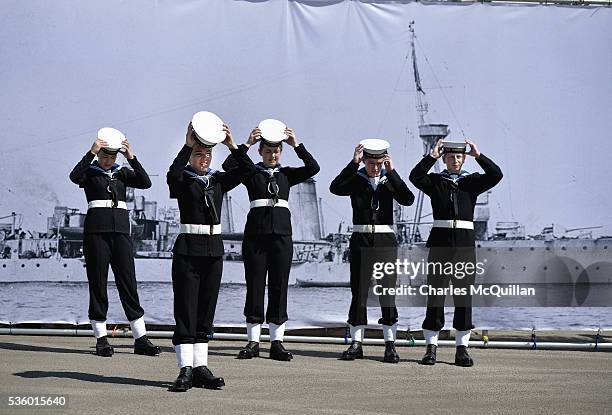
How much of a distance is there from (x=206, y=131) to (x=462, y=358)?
2705mm

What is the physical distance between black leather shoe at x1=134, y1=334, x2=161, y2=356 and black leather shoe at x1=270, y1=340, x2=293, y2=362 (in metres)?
0.89

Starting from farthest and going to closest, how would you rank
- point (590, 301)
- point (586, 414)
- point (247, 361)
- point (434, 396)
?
1. point (590, 301)
2. point (247, 361)
3. point (434, 396)
4. point (586, 414)

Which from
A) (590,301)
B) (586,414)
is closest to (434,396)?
(586,414)

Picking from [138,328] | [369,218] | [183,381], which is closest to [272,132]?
[369,218]

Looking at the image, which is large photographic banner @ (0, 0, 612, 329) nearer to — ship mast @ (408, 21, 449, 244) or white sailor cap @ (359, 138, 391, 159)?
ship mast @ (408, 21, 449, 244)

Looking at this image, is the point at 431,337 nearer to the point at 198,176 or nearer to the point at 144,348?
the point at 144,348

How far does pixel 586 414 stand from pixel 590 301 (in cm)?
367

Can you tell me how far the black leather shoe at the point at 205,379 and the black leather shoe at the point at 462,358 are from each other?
2.10m

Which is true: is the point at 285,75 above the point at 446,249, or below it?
above

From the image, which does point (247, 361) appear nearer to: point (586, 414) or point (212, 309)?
point (212, 309)

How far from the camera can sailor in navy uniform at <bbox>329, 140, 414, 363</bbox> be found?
7.95m

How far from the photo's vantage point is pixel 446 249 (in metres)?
7.77

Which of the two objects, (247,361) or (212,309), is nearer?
(212,309)

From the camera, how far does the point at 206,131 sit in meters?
6.21
